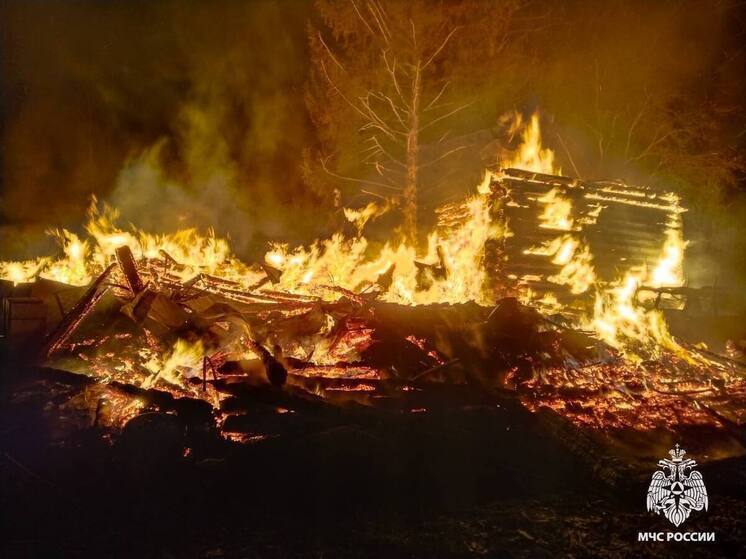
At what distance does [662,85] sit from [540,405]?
15.1 m

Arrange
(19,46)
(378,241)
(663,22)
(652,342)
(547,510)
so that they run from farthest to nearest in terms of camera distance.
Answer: (663,22), (378,241), (19,46), (652,342), (547,510)

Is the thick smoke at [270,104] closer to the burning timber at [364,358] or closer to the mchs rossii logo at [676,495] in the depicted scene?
the burning timber at [364,358]

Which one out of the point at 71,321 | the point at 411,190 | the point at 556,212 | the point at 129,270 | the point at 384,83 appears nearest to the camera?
the point at 71,321

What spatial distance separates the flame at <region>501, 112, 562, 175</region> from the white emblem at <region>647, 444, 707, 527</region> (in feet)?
26.8

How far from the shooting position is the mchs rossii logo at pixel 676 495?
11.6 feet

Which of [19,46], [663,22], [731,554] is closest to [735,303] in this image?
[663,22]

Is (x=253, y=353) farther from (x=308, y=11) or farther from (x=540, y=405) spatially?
(x=308, y=11)

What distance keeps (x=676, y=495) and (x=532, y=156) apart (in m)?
8.99

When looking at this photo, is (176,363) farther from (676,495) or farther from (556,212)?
(556,212)

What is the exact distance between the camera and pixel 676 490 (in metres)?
4.13

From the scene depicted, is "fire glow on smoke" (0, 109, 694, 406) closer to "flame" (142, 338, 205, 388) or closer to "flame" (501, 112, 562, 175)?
"flame" (501, 112, 562, 175)

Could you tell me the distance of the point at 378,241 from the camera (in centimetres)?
1360

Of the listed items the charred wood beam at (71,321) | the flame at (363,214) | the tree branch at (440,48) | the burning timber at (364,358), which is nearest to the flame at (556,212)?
the burning timber at (364,358)

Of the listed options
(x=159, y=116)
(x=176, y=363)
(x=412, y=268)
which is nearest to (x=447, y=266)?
(x=412, y=268)
